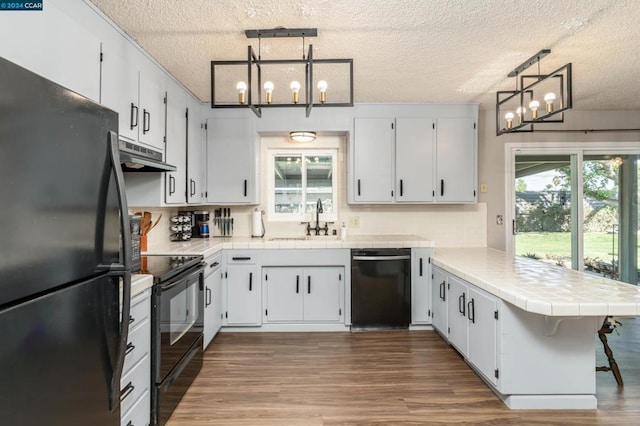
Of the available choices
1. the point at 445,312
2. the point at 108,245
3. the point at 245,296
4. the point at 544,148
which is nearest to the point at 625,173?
the point at 544,148

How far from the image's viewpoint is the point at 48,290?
3.05 feet

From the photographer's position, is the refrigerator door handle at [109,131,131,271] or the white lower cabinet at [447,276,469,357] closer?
the refrigerator door handle at [109,131,131,271]

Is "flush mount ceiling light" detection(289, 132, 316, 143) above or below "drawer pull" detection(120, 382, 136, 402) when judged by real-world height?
above

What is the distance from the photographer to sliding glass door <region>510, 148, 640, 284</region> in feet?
13.6

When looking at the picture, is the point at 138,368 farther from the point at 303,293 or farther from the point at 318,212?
the point at 318,212

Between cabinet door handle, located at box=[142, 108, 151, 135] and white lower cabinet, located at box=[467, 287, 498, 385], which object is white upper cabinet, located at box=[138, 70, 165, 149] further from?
white lower cabinet, located at box=[467, 287, 498, 385]

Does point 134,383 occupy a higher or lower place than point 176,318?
lower

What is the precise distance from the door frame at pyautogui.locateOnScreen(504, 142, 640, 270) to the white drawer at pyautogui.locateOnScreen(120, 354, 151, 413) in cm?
391

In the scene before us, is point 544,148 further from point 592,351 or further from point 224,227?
point 224,227

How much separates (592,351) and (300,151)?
325 centimetres

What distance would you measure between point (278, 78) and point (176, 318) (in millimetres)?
2115

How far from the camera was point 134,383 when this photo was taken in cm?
172

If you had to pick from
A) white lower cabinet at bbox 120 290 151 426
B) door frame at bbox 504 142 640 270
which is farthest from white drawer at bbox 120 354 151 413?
door frame at bbox 504 142 640 270

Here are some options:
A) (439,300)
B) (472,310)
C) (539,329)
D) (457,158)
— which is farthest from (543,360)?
(457,158)
